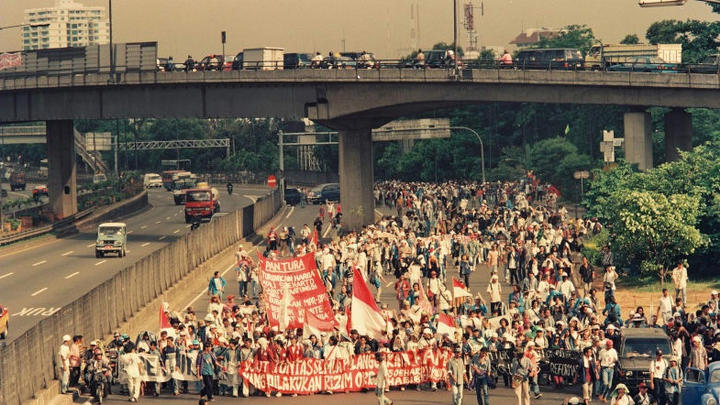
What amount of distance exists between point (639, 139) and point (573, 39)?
303 feet

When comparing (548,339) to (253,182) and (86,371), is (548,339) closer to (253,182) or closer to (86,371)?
(86,371)

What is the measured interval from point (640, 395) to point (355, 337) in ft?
26.0

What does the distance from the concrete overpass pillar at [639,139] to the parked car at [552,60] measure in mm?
3958

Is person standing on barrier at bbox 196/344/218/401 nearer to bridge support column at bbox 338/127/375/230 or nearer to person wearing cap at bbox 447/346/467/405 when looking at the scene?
person wearing cap at bbox 447/346/467/405

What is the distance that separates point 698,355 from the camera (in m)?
27.2

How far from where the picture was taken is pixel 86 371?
1131 inches

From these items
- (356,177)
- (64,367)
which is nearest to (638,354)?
(64,367)

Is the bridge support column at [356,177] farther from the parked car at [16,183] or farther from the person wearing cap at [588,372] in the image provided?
the parked car at [16,183]

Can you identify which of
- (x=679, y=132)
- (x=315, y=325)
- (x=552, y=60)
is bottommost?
(x=315, y=325)

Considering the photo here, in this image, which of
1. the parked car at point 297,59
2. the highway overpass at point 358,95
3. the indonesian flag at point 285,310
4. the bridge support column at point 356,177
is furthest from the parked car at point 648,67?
the indonesian flag at point 285,310

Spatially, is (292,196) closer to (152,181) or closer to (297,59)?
(297,59)

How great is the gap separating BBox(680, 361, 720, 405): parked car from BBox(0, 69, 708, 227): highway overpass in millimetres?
42703

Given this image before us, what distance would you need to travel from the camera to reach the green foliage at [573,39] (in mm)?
156250

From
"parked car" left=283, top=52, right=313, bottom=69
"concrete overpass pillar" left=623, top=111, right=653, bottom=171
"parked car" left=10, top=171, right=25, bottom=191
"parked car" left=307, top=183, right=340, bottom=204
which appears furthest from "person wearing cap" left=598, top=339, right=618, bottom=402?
"parked car" left=10, top=171, right=25, bottom=191
